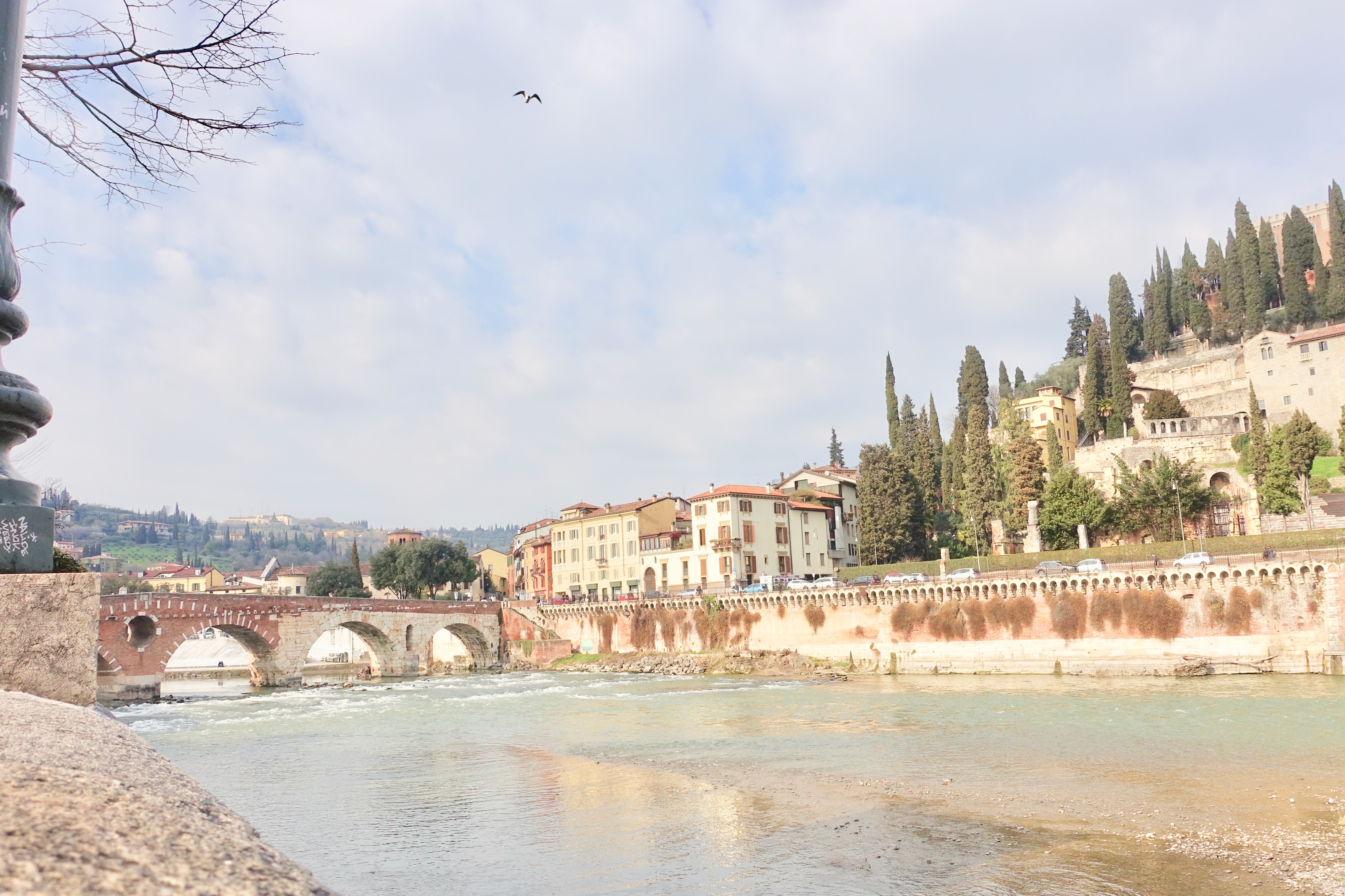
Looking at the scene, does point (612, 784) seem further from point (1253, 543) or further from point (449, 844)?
point (1253, 543)

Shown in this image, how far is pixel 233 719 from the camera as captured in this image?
3881 cm

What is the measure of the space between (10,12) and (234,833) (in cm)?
412

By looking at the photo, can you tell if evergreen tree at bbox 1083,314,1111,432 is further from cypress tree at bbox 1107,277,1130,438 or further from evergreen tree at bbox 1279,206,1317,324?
evergreen tree at bbox 1279,206,1317,324

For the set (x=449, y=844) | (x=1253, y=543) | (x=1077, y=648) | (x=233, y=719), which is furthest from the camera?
(x=1253, y=543)

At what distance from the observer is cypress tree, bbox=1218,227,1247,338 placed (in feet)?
286

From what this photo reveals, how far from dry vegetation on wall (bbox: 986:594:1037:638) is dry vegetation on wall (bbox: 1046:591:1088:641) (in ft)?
3.31

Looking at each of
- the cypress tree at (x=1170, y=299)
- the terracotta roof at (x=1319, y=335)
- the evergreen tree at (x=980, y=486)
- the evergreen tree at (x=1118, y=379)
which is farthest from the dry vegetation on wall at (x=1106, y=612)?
the cypress tree at (x=1170, y=299)

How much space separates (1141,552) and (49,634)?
2157 inches

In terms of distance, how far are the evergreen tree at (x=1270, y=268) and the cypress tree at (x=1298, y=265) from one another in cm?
142

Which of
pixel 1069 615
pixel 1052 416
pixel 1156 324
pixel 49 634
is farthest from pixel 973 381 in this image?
pixel 49 634

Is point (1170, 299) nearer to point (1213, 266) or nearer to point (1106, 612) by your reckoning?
point (1213, 266)

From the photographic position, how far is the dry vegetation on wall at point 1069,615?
43688 mm

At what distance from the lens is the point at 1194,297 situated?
96.1m

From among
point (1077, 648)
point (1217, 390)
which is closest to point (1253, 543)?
point (1077, 648)
